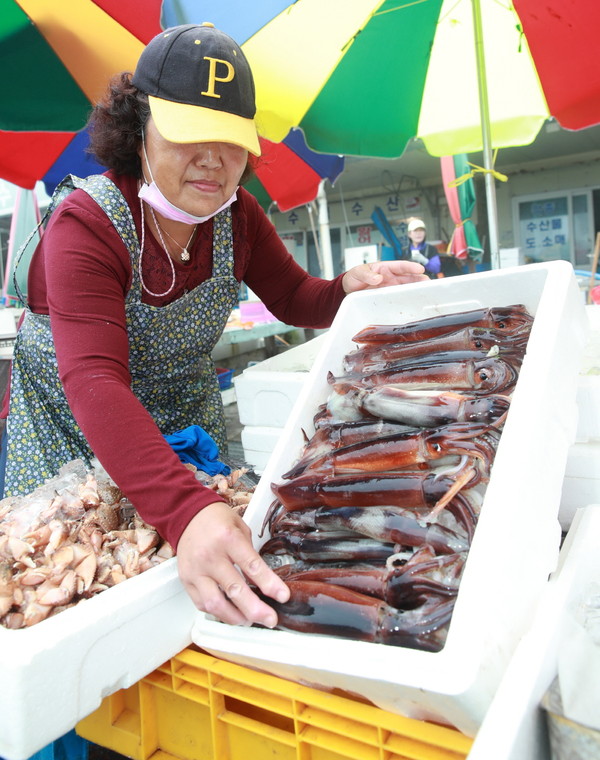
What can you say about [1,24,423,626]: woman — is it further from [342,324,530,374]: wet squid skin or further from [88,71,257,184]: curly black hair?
[342,324,530,374]: wet squid skin

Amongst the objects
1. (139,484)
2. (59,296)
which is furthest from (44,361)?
(139,484)

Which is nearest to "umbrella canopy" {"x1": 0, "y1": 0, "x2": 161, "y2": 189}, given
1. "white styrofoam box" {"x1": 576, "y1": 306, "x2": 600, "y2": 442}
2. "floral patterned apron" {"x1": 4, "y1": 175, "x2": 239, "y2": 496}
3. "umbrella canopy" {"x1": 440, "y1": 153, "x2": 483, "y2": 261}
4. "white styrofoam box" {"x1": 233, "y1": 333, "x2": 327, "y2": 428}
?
"floral patterned apron" {"x1": 4, "y1": 175, "x2": 239, "y2": 496}

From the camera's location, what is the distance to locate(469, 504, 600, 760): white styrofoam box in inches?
28.6

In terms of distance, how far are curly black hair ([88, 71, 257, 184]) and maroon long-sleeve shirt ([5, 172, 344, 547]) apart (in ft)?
0.22

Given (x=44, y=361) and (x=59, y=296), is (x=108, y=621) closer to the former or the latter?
(x=59, y=296)

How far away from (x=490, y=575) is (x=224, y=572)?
0.47 meters

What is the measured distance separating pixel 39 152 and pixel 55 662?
14.5 ft

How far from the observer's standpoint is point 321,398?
1550 mm

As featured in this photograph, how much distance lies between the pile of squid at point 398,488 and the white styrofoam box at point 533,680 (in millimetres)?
121

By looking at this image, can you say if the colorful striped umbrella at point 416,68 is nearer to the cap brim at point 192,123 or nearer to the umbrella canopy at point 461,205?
the cap brim at point 192,123

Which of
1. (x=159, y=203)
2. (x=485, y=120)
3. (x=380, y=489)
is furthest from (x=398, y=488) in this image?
(x=485, y=120)

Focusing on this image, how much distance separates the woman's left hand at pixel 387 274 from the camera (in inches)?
75.5

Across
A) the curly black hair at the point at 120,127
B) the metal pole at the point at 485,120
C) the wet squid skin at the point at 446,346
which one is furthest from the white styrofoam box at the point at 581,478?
the metal pole at the point at 485,120

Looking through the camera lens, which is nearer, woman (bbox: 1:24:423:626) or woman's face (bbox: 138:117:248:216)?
woman (bbox: 1:24:423:626)
